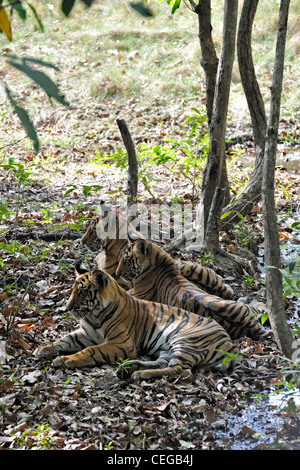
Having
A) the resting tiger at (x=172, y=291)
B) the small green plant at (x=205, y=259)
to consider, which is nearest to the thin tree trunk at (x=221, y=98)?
the small green plant at (x=205, y=259)

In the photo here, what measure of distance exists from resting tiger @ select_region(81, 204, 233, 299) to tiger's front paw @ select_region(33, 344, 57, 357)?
1.41m

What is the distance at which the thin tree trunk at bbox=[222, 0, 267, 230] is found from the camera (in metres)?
6.66

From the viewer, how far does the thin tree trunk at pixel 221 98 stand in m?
6.10

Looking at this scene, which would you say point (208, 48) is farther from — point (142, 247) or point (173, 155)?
point (142, 247)

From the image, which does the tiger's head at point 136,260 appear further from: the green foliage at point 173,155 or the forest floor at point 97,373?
the green foliage at point 173,155

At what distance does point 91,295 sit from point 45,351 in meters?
0.55

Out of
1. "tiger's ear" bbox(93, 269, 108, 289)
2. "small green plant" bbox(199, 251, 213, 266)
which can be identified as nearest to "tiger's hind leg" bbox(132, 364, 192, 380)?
"tiger's ear" bbox(93, 269, 108, 289)

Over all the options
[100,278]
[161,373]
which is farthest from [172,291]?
[161,373]

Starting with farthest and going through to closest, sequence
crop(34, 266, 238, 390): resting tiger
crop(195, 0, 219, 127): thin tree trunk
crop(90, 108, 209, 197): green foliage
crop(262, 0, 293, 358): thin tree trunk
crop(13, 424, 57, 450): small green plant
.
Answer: crop(90, 108, 209, 197): green foliage, crop(195, 0, 219, 127): thin tree trunk, crop(34, 266, 238, 390): resting tiger, crop(262, 0, 293, 358): thin tree trunk, crop(13, 424, 57, 450): small green plant

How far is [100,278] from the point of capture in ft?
14.6

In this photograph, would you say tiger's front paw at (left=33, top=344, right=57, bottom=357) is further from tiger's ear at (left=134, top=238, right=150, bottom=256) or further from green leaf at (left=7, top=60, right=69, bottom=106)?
green leaf at (left=7, top=60, right=69, bottom=106)

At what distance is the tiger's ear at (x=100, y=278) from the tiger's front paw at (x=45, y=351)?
590mm
